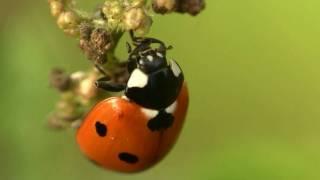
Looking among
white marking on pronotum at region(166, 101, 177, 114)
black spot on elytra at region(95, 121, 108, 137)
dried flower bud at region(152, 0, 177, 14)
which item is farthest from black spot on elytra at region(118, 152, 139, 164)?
dried flower bud at region(152, 0, 177, 14)

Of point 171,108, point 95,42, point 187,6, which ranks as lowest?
point 95,42

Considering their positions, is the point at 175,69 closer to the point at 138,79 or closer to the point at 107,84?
the point at 138,79

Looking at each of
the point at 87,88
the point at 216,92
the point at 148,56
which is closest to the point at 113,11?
the point at 87,88

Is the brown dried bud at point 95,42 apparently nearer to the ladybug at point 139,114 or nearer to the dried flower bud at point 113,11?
the dried flower bud at point 113,11

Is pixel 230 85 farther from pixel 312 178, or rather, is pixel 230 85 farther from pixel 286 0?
pixel 312 178

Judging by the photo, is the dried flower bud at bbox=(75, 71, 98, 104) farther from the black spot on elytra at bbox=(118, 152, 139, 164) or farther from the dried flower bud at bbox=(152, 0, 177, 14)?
the dried flower bud at bbox=(152, 0, 177, 14)
